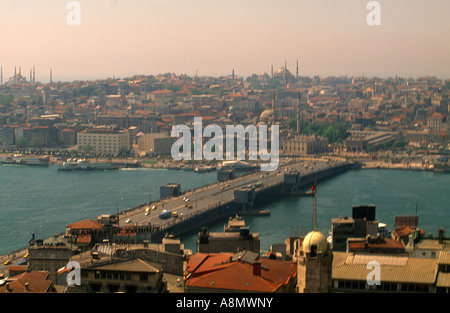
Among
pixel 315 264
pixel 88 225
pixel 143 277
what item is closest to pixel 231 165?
pixel 88 225

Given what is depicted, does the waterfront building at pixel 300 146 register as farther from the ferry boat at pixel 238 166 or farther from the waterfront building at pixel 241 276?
the waterfront building at pixel 241 276

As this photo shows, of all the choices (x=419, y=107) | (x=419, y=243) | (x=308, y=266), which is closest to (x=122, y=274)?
(x=308, y=266)

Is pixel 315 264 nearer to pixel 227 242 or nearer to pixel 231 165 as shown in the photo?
pixel 227 242

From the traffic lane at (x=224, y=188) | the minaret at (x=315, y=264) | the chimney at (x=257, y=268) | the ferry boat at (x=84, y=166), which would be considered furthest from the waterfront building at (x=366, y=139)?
the minaret at (x=315, y=264)

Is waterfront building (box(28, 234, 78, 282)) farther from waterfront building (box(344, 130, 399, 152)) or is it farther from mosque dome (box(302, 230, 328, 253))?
waterfront building (box(344, 130, 399, 152))

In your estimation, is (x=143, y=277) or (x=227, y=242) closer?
(x=143, y=277)
